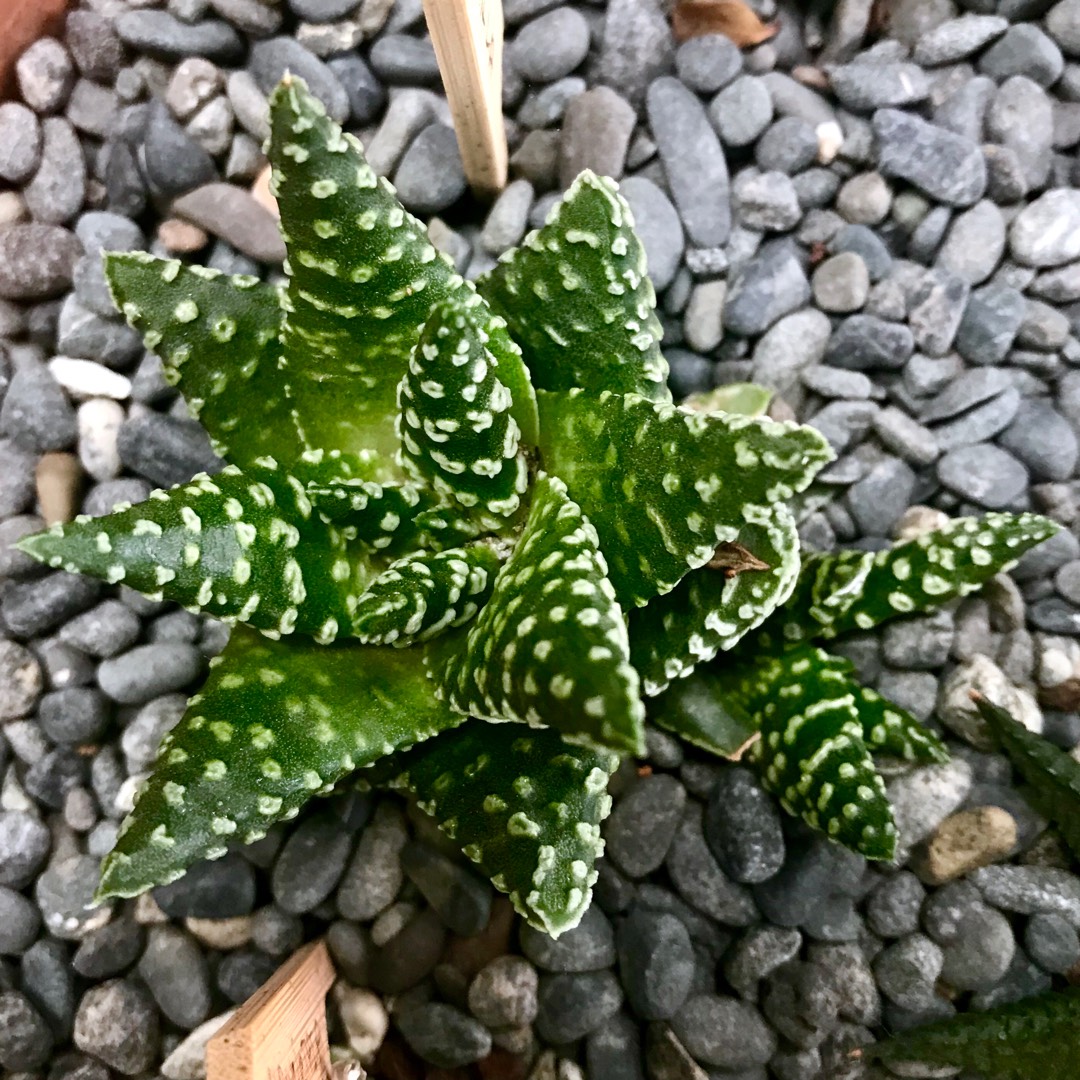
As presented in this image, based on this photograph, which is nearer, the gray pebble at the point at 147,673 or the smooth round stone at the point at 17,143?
the gray pebble at the point at 147,673

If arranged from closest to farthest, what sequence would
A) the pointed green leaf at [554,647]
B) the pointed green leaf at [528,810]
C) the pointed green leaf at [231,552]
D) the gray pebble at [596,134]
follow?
1. the pointed green leaf at [554,647]
2. the pointed green leaf at [231,552]
3. the pointed green leaf at [528,810]
4. the gray pebble at [596,134]

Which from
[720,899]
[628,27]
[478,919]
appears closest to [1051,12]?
[628,27]

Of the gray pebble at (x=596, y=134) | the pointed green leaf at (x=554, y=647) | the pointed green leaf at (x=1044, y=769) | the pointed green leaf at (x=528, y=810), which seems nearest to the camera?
the pointed green leaf at (x=554, y=647)

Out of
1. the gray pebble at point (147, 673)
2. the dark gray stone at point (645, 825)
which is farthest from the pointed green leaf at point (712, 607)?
the gray pebble at point (147, 673)

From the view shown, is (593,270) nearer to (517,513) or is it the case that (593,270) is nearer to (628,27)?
(517,513)

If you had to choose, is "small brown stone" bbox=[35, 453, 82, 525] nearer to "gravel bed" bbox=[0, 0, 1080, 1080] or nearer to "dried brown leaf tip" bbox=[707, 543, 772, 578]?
"gravel bed" bbox=[0, 0, 1080, 1080]

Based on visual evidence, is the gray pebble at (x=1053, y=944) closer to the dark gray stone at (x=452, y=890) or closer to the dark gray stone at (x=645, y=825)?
the dark gray stone at (x=645, y=825)

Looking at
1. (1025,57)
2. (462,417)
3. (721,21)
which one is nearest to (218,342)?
(462,417)
